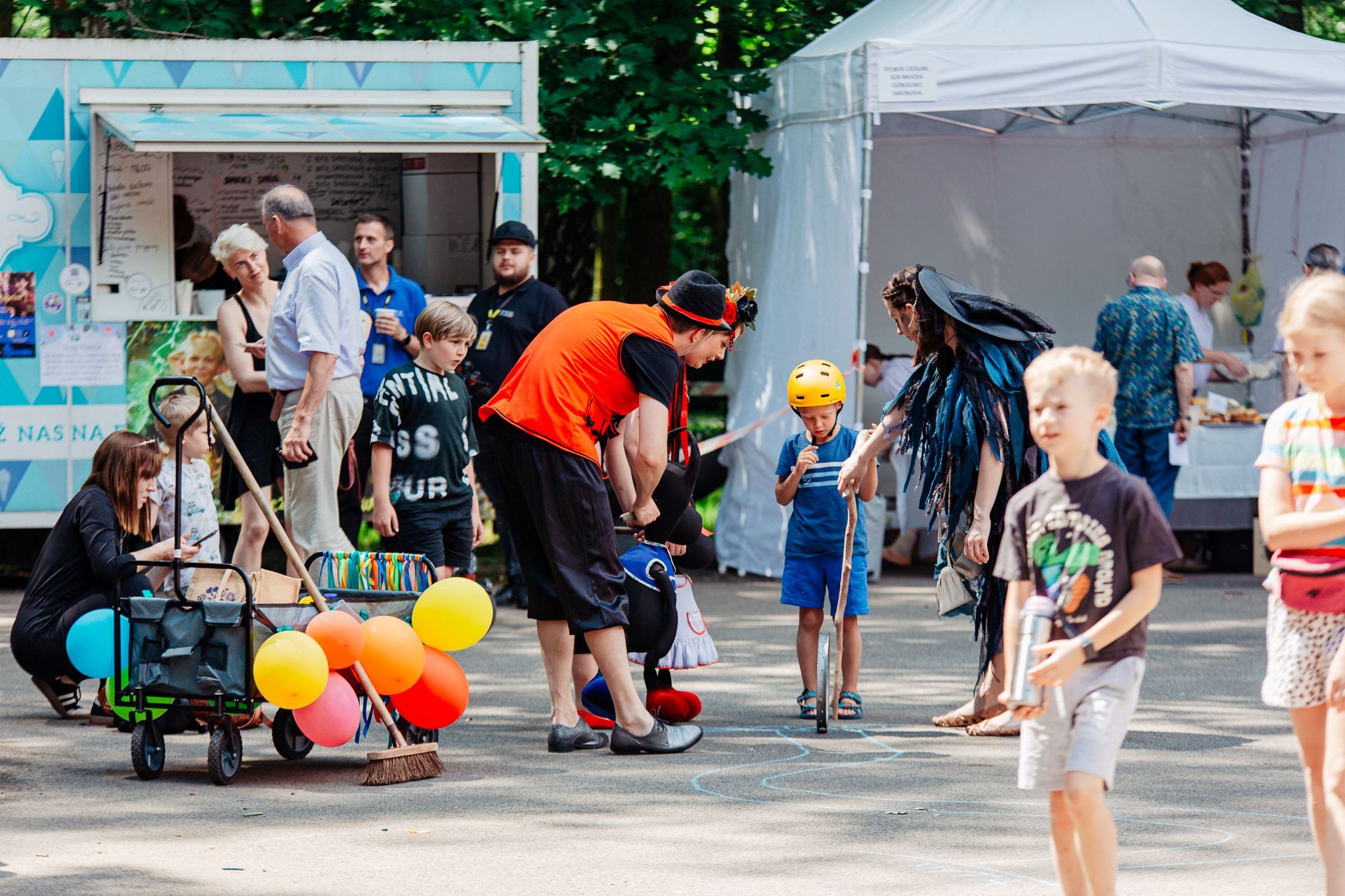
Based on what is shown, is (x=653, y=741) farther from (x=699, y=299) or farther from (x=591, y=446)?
(x=699, y=299)

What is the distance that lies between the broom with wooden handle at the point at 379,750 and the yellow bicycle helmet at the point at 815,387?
6.88 feet

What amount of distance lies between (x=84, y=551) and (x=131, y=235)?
12.8 feet

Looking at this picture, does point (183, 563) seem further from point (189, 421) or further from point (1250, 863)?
point (1250, 863)

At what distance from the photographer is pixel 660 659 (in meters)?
6.77

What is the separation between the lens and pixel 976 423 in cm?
649

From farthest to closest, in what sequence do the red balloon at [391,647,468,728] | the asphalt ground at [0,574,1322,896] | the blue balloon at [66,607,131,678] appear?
the blue balloon at [66,607,131,678], the red balloon at [391,647,468,728], the asphalt ground at [0,574,1322,896]

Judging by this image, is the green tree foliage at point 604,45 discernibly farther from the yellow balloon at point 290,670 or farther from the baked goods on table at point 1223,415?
the yellow balloon at point 290,670

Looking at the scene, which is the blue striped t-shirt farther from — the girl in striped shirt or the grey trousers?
the girl in striped shirt

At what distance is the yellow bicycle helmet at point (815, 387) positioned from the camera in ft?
23.1

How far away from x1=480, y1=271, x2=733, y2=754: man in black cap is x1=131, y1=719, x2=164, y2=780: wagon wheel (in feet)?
4.44

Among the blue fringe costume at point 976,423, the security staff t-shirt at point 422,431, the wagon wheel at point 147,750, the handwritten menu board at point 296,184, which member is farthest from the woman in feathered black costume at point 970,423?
the handwritten menu board at point 296,184

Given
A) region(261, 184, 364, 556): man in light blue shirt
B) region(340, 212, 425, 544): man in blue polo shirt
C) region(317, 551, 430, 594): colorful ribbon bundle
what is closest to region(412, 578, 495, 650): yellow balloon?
region(317, 551, 430, 594): colorful ribbon bundle

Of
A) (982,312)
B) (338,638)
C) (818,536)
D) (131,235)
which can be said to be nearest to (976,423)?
(982,312)

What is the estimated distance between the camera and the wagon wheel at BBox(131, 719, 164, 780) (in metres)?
5.74
